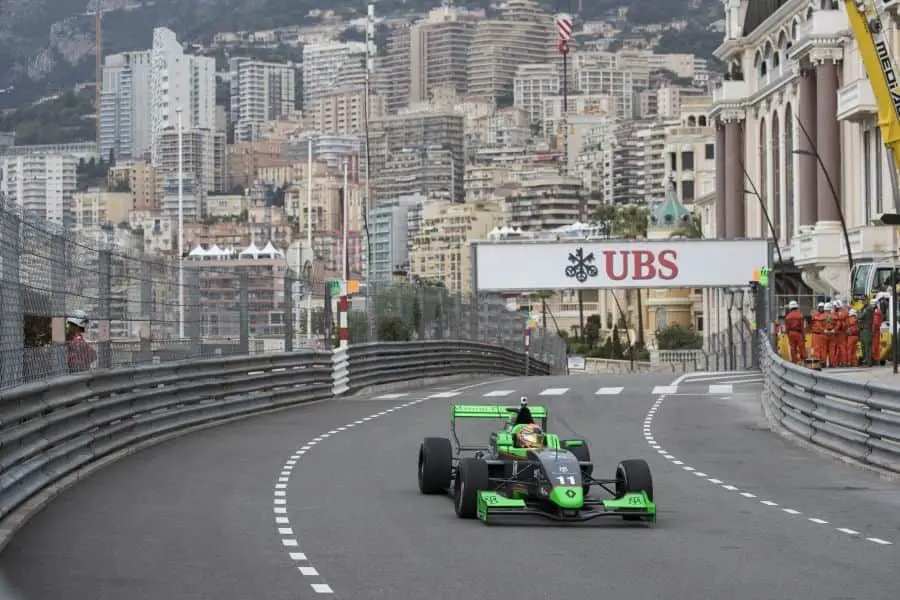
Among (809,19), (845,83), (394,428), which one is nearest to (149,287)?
(394,428)

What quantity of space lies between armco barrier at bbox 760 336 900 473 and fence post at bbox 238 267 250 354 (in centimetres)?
786

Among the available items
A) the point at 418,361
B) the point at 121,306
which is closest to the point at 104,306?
the point at 121,306

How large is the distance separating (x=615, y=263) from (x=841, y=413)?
176ft

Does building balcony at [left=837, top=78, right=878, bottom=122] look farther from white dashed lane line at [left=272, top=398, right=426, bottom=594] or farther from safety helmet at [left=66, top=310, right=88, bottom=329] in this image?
safety helmet at [left=66, top=310, right=88, bottom=329]

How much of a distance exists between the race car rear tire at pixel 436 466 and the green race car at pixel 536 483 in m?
0.57

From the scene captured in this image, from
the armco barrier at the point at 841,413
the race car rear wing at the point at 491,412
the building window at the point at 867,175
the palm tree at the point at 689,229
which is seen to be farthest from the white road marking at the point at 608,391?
the palm tree at the point at 689,229

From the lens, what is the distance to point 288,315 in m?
34.6

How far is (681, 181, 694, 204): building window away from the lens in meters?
191

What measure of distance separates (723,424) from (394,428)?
194 inches

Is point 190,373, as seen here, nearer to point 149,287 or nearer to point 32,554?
point 149,287

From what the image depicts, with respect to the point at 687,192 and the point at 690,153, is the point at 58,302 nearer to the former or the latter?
the point at 690,153

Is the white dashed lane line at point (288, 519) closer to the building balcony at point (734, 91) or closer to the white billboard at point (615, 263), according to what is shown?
the white billboard at point (615, 263)

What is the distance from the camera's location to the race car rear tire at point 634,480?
53.6 ft

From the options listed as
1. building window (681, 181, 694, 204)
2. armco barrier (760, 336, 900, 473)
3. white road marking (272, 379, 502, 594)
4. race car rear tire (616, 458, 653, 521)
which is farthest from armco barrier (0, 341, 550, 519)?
building window (681, 181, 694, 204)
